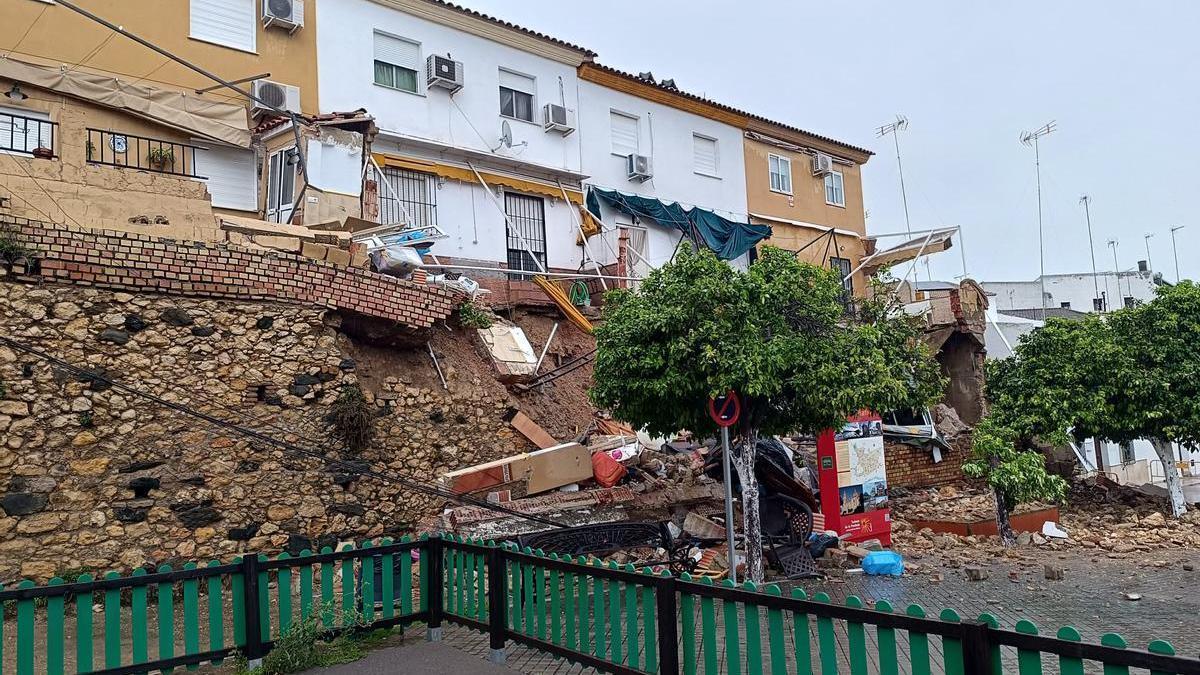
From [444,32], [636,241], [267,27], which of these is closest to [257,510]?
[267,27]

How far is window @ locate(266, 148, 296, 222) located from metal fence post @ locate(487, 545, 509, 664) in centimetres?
816

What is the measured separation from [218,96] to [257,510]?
838cm

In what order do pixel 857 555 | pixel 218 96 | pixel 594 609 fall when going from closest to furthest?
1. pixel 594 609
2. pixel 857 555
3. pixel 218 96

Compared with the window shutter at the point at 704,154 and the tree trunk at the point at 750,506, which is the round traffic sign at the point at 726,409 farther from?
the window shutter at the point at 704,154

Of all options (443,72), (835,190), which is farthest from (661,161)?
(835,190)

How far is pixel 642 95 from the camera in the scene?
20562mm

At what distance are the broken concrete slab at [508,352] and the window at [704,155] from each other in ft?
31.5

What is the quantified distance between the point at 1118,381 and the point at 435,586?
1208 cm

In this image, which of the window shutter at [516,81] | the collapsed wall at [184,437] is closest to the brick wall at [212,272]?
the collapsed wall at [184,437]

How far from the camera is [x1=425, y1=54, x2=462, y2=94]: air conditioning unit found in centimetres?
1627

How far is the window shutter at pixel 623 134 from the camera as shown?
20.0 metres

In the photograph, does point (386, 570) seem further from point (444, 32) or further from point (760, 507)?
point (444, 32)

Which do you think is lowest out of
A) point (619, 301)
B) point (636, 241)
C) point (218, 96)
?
point (619, 301)

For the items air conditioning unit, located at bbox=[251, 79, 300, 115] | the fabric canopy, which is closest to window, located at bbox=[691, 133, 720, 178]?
the fabric canopy
